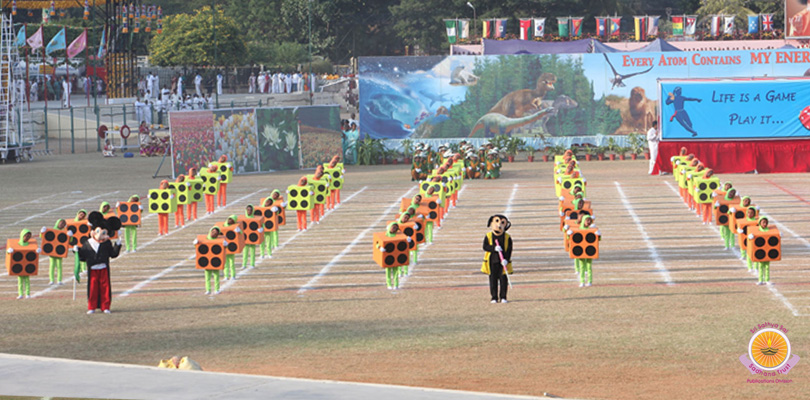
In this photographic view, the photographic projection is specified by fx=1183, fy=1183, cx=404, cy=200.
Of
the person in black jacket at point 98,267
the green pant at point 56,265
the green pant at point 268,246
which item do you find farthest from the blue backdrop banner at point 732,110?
the person in black jacket at point 98,267

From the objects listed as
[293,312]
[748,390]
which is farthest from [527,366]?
[293,312]

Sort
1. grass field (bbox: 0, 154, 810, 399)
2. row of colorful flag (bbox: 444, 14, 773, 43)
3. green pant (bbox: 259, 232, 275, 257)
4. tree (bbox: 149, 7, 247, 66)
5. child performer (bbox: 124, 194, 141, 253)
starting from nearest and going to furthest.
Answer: grass field (bbox: 0, 154, 810, 399) < green pant (bbox: 259, 232, 275, 257) < child performer (bbox: 124, 194, 141, 253) < row of colorful flag (bbox: 444, 14, 773, 43) < tree (bbox: 149, 7, 247, 66)

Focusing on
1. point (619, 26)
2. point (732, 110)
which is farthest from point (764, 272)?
point (619, 26)

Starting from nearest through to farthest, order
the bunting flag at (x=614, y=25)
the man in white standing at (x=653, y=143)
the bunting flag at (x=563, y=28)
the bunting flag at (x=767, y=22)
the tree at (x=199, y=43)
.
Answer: the man in white standing at (x=653, y=143)
the bunting flag at (x=614, y=25)
the bunting flag at (x=767, y=22)
the bunting flag at (x=563, y=28)
the tree at (x=199, y=43)

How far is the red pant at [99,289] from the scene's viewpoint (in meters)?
17.9

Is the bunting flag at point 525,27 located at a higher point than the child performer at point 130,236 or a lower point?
higher

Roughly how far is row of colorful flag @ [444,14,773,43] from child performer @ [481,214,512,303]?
58980mm

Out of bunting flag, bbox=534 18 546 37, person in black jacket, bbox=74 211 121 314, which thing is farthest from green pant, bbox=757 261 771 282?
bunting flag, bbox=534 18 546 37

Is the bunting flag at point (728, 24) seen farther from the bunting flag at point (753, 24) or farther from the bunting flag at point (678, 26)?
the bunting flag at point (678, 26)

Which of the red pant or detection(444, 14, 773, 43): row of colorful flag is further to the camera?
detection(444, 14, 773, 43): row of colorful flag

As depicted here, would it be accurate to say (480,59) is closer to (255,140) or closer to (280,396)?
(255,140)

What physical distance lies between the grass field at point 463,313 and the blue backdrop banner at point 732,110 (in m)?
10.5

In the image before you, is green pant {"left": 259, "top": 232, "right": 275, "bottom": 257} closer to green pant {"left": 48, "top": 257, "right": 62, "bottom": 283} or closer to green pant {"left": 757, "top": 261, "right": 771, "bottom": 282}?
green pant {"left": 48, "top": 257, "right": 62, "bottom": 283}

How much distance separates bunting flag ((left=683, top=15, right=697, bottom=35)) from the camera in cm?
7650
